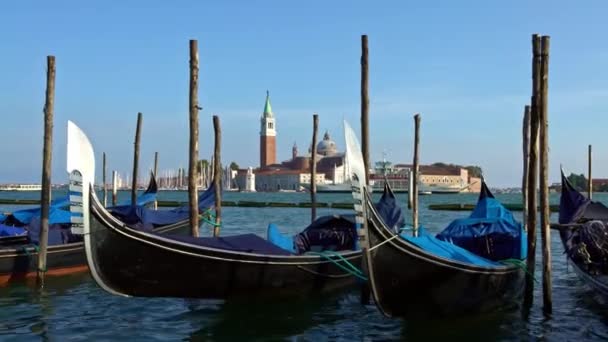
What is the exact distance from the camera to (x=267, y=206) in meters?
36.7

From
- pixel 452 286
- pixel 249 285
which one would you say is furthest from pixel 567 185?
pixel 249 285

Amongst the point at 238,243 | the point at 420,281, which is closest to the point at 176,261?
the point at 238,243

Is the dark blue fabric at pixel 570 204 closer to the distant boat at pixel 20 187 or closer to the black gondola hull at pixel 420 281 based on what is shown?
the black gondola hull at pixel 420 281

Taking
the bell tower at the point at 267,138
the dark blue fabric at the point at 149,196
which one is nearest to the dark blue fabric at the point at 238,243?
the dark blue fabric at the point at 149,196

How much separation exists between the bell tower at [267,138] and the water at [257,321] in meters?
87.7

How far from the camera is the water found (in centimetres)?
563

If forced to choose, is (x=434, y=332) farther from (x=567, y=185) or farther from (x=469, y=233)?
(x=567, y=185)

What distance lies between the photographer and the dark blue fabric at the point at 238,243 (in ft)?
19.0

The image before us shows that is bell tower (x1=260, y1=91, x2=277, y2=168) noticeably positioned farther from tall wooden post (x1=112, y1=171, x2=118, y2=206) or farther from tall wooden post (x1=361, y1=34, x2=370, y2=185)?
tall wooden post (x1=361, y1=34, x2=370, y2=185)

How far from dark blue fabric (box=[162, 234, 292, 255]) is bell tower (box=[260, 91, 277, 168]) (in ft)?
289

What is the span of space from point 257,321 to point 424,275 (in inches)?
63.9

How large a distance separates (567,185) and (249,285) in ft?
17.5

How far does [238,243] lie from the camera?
6.28m

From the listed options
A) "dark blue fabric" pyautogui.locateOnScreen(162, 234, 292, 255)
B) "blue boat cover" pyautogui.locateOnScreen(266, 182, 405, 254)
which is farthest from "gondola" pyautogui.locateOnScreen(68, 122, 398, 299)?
"blue boat cover" pyautogui.locateOnScreen(266, 182, 405, 254)
